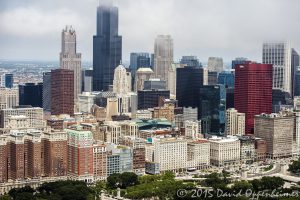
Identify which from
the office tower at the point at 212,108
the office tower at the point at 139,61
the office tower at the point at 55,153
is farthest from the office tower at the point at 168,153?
the office tower at the point at 139,61

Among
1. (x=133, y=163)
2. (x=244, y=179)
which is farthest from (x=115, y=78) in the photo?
(x=244, y=179)

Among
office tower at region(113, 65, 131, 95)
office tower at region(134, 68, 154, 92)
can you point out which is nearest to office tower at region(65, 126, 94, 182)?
office tower at region(113, 65, 131, 95)

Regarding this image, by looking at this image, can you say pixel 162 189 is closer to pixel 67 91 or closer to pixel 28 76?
pixel 67 91

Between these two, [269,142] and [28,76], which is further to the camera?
[28,76]

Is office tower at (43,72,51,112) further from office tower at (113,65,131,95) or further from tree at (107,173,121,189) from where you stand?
tree at (107,173,121,189)

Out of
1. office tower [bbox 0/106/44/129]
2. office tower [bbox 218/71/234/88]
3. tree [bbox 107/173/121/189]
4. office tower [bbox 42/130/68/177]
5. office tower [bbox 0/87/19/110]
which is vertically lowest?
tree [bbox 107/173/121/189]

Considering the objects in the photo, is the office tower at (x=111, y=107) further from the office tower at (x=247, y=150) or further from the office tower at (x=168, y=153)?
the office tower at (x=168, y=153)
